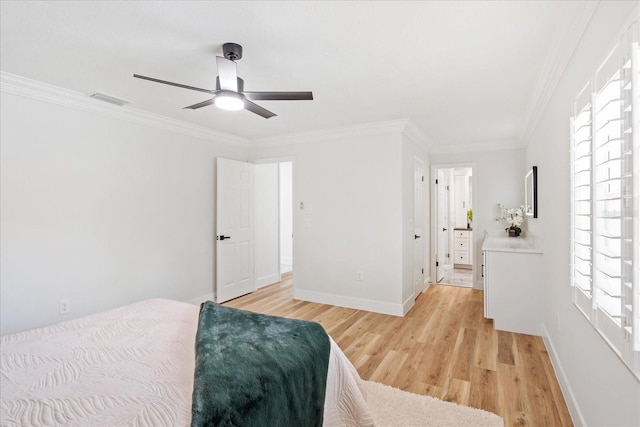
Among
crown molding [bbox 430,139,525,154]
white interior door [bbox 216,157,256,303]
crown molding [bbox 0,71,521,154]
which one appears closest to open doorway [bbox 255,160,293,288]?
white interior door [bbox 216,157,256,303]

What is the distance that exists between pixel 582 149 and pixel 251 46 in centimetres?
213

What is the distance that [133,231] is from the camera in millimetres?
3715

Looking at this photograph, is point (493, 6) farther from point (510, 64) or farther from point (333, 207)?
point (333, 207)

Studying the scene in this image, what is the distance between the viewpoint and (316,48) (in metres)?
2.28

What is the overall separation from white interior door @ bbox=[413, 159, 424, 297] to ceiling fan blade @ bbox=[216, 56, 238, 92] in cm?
316

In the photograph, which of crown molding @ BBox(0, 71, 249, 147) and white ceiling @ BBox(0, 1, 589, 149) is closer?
white ceiling @ BBox(0, 1, 589, 149)

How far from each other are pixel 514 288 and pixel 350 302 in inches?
77.5

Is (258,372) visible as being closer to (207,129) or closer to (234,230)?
(234,230)

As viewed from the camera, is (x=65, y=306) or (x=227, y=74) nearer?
(x=227, y=74)

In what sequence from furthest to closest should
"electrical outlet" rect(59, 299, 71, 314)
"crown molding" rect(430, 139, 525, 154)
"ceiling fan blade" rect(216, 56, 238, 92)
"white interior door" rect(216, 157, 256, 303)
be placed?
"crown molding" rect(430, 139, 525, 154), "white interior door" rect(216, 157, 256, 303), "electrical outlet" rect(59, 299, 71, 314), "ceiling fan blade" rect(216, 56, 238, 92)

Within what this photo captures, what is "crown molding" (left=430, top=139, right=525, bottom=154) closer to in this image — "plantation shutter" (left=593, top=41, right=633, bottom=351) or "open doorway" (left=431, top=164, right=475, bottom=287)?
"open doorway" (left=431, top=164, right=475, bottom=287)

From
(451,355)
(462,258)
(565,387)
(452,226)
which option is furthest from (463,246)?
(565,387)

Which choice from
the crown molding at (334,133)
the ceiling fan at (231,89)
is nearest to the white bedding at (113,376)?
the ceiling fan at (231,89)

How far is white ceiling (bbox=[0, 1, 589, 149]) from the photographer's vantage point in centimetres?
186
